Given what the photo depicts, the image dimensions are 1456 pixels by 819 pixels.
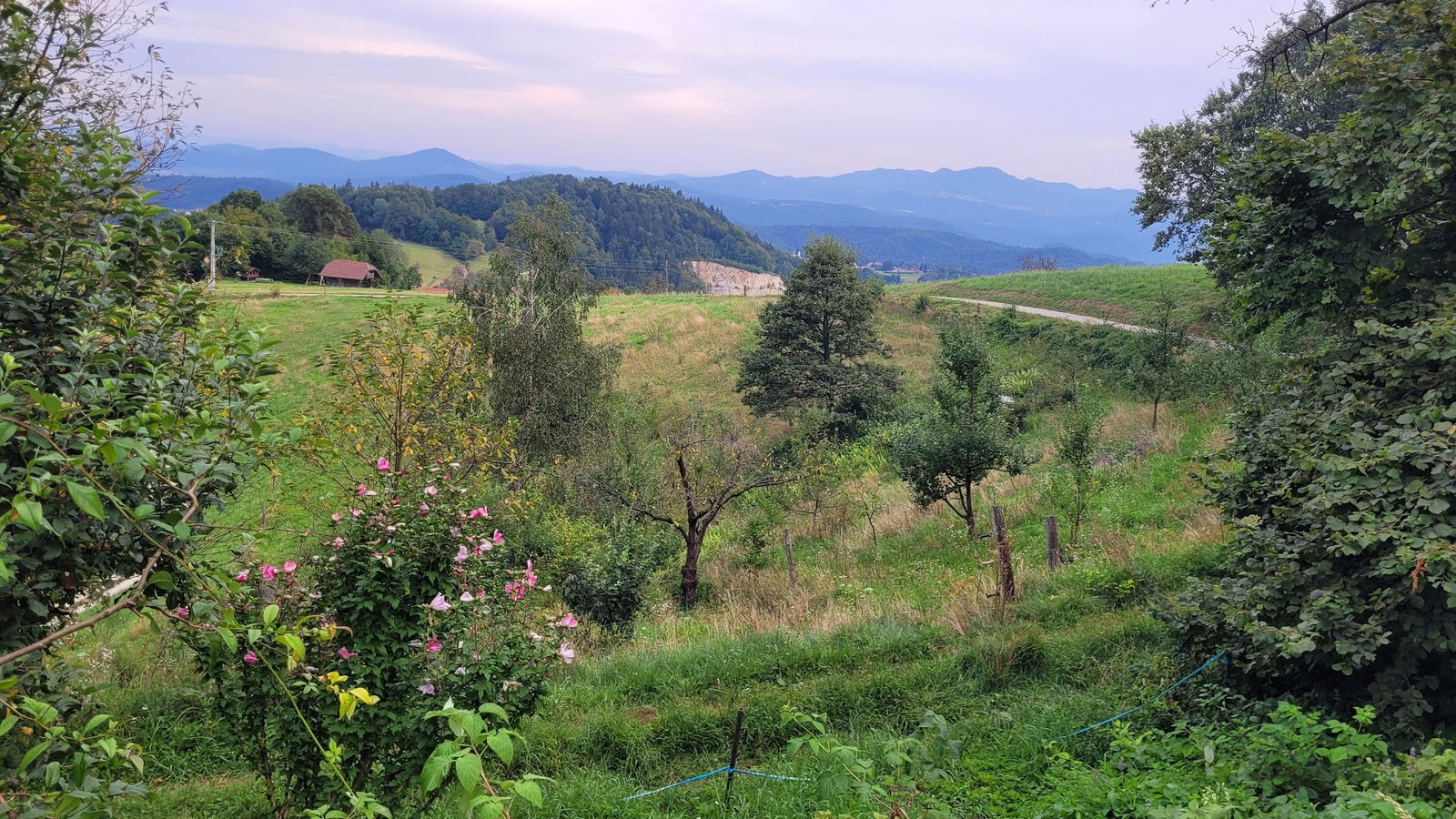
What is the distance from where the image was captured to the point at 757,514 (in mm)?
18875

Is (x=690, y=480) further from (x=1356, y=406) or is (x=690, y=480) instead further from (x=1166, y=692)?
(x=1356, y=406)

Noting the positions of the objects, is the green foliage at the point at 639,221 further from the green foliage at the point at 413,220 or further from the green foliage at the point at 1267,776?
the green foliage at the point at 1267,776

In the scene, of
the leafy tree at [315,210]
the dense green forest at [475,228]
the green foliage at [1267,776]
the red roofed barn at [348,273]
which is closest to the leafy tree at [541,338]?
the green foliage at [1267,776]

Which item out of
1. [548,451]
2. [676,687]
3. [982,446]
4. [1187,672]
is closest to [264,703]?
[676,687]

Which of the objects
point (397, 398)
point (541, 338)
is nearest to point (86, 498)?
point (397, 398)

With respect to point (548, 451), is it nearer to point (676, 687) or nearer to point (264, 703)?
point (676, 687)

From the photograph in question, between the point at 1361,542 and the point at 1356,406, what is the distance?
1282 millimetres

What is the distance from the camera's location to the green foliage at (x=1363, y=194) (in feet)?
16.4

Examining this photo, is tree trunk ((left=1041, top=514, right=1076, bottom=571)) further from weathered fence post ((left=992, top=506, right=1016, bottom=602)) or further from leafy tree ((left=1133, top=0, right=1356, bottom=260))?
leafy tree ((left=1133, top=0, right=1356, bottom=260))

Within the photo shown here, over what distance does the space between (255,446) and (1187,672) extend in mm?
6385

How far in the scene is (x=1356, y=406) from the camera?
4.95 metres

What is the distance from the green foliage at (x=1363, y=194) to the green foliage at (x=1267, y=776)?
120 inches

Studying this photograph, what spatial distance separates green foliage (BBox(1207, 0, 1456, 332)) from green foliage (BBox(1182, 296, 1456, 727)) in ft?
1.49

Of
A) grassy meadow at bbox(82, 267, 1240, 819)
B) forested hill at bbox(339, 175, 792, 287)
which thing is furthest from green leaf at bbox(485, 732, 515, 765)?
forested hill at bbox(339, 175, 792, 287)
